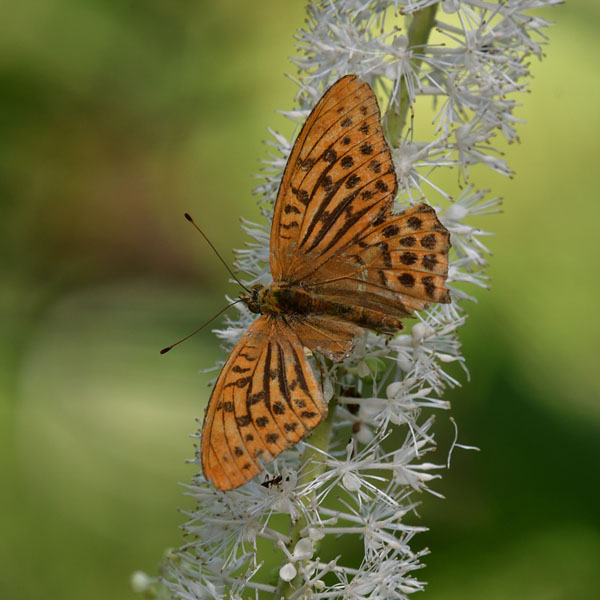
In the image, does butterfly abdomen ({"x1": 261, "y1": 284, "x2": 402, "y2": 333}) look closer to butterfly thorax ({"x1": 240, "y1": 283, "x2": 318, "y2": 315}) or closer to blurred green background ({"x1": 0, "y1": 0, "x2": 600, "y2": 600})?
butterfly thorax ({"x1": 240, "y1": 283, "x2": 318, "y2": 315})

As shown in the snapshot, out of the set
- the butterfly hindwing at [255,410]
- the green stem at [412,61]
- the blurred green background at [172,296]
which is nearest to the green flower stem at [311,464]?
the butterfly hindwing at [255,410]

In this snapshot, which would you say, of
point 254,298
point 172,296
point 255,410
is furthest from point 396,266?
point 172,296

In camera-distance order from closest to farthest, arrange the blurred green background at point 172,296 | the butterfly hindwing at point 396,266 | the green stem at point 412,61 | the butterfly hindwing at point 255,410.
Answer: the butterfly hindwing at point 255,410 → the butterfly hindwing at point 396,266 → the green stem at point 412,61 → the blurred green background at point 172,296

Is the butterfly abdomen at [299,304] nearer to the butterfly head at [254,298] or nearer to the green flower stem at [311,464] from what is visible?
the butterfly head at [254,298]

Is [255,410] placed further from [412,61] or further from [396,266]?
[412,61]

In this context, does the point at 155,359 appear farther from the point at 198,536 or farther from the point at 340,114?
the point at 340,114

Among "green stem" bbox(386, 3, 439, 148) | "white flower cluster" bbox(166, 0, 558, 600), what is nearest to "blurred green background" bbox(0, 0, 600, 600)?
"white flower cluster" bbox(166, 0, 558, 600)
